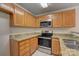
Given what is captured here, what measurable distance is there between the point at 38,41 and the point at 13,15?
18.5 inches

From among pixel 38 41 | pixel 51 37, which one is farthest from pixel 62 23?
pixel 38 41

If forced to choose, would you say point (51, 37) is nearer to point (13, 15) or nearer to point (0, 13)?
point (13, 15)

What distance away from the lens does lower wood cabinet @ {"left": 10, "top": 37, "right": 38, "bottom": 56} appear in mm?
1052

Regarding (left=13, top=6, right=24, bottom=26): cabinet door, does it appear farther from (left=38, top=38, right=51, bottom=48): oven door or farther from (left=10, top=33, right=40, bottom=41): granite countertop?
(left=38, top=38, right=51, bottom=48): oven door

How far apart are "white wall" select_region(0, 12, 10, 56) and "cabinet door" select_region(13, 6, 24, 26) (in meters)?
A: 0.16

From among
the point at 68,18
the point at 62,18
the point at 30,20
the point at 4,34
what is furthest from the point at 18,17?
the point at 68,18

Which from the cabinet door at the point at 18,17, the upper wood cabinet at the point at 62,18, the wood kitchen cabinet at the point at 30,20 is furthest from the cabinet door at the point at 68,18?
the cabinet door at the point at 18,17

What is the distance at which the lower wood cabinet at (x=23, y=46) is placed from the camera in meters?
1.05

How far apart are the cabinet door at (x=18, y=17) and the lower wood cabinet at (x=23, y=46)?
0.81 feet

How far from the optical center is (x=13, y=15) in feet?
3.60

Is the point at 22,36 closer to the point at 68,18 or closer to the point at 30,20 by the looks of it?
the point at 30,20

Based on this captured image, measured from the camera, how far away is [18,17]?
1.18 metres

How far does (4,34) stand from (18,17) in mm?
319

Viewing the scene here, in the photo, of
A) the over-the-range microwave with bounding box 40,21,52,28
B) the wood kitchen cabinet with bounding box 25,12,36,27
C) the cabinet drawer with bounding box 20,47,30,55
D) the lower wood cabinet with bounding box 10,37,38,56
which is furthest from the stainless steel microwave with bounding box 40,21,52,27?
the cabinet drawer with bounding box 20,47,30,55
